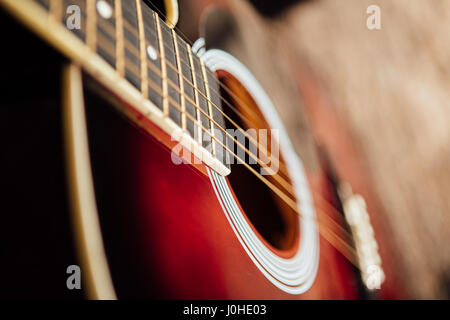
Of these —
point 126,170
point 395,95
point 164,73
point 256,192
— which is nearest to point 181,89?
point 164,73

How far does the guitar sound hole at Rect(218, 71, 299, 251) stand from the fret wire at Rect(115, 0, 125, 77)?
276mm

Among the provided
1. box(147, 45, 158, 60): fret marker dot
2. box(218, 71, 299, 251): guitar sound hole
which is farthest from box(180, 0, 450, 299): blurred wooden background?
box(147, 45, 158, 60): fret marker dot

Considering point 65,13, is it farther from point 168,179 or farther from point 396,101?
point 396,101

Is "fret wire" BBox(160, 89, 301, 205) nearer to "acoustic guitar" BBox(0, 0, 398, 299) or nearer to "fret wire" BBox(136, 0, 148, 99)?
"acoustic guitar" BBox(0, 0, 398, 299)

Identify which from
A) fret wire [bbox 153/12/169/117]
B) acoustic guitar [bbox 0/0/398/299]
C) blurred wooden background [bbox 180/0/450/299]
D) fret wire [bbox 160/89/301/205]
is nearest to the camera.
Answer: acoustic guitar [bbox 0/0/398/299]

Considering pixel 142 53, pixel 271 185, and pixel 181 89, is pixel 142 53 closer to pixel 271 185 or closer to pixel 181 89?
pixel 181 89

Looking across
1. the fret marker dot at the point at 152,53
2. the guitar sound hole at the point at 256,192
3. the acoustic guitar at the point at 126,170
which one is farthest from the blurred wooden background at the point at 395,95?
the fret marker dot at the point at 152,53

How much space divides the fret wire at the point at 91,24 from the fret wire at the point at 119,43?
0.03 meters

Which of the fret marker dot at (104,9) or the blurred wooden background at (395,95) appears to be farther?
the blurred wooden background at (395,95)

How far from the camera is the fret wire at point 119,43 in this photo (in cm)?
33

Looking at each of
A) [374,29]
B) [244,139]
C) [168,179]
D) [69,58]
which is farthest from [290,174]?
[374,29]

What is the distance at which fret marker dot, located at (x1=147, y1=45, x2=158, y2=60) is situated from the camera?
1.29 ft

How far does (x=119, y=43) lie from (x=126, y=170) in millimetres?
131

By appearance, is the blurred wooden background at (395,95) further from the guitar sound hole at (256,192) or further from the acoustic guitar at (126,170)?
the acoustic guitar at (126,170)
